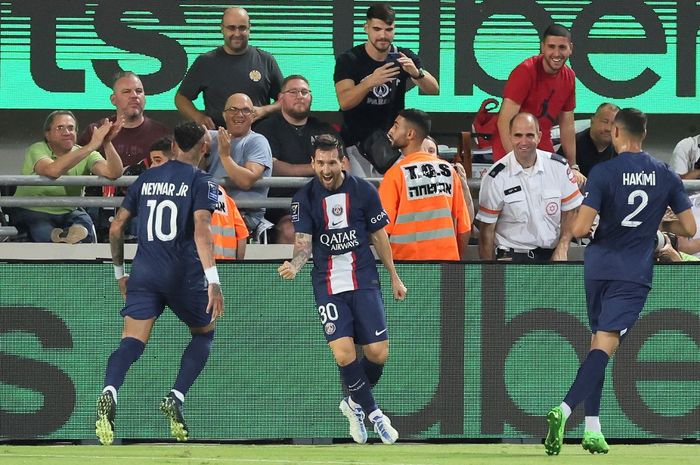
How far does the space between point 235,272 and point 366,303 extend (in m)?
1.10

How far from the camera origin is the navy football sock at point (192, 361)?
1046 centimetres

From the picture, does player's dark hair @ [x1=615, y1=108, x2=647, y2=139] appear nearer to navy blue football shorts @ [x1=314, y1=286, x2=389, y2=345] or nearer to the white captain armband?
navy blue football shorts @ [x1=314, y1=286, x2=389, y2=345]

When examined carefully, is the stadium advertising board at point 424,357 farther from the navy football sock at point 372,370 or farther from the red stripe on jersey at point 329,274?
the red stripe on jersey at point 329,274

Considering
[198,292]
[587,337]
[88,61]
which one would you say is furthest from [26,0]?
[587,337]

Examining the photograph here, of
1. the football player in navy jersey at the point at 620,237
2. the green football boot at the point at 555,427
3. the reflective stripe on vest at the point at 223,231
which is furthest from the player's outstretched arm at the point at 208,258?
the football player in navy jersey at the point at 620,237

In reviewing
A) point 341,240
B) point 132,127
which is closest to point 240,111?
point 132,127

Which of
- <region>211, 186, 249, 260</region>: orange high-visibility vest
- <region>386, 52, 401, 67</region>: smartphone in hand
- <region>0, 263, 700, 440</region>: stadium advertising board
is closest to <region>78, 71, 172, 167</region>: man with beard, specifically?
<region>211, 186, 249, 260</region>: orange high-visibility vest

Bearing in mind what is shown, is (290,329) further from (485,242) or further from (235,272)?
(485,242)

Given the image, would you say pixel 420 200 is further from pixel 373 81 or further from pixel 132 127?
pixel 132 127

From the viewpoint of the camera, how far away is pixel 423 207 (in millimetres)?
11281

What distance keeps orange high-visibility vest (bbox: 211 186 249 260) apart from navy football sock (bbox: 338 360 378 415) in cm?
136

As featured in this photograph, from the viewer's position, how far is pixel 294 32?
47.0 feet

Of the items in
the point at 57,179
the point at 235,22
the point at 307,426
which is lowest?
the point at 307,426

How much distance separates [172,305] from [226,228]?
1.11 meters
